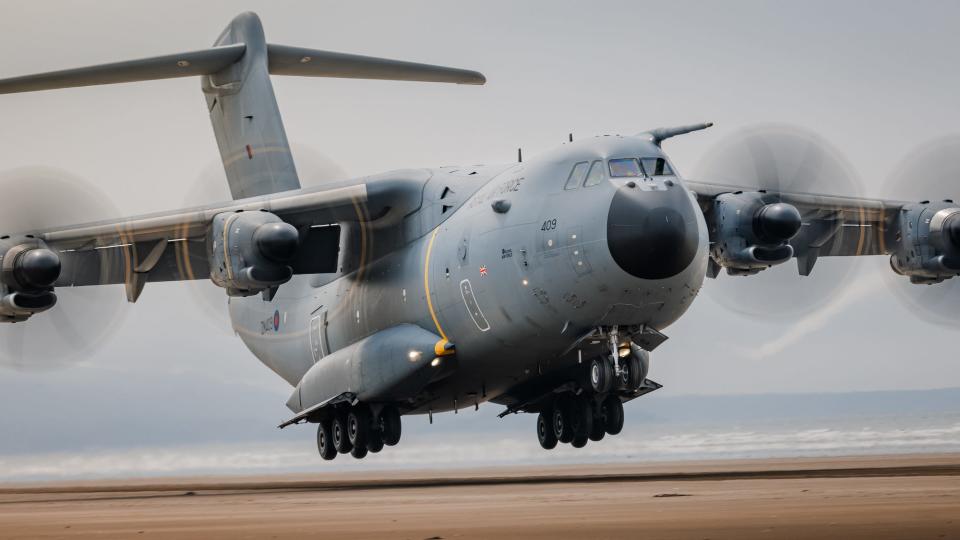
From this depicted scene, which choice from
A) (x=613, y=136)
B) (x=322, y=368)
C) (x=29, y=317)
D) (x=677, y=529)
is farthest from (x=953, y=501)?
(x=29, y=317)

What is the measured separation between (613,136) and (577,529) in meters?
6.64

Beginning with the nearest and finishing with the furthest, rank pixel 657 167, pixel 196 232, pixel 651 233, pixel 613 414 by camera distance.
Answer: pixel 651 233 → pixel 657 167 → pixel 613 414 → pixel 196 232

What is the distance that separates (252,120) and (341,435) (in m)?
6.53

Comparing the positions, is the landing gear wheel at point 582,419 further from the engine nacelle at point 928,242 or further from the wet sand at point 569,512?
the engine nacelle at point 928,242

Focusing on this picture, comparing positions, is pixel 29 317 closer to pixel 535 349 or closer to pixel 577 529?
pixel 535 349

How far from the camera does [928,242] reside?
56.5 feet

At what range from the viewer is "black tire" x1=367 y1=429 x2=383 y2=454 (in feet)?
54.9

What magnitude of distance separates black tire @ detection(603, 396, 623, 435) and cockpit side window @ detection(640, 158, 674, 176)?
3.97 meters

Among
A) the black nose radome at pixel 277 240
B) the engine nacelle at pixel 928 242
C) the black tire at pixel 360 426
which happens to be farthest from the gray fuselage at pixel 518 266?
the engine nacelle at pixel 928 242

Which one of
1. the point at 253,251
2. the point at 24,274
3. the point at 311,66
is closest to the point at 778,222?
the point at 253,251

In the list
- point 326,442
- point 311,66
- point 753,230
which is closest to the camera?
point 753,230

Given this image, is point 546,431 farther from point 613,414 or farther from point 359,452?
point 359,452

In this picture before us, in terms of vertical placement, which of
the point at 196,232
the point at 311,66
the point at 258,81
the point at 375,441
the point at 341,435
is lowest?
the point at 375,441

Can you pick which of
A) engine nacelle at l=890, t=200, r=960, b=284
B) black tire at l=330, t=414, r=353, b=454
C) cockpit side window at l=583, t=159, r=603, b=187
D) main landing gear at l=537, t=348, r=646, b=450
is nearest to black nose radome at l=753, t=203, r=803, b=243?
engine nacelle at l=890, t=200, r=960, b=284
